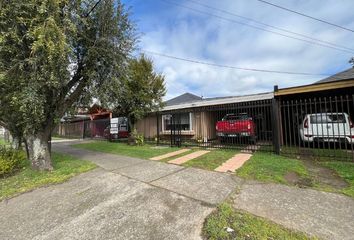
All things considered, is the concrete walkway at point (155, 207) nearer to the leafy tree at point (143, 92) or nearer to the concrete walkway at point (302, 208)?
the concrete walkway at point (302, 208)

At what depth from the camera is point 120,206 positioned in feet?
12.2

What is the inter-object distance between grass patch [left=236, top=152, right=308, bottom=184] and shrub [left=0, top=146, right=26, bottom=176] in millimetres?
7043

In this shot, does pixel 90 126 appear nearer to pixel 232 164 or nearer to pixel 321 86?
pixel 232 164

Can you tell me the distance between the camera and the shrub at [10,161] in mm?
6407

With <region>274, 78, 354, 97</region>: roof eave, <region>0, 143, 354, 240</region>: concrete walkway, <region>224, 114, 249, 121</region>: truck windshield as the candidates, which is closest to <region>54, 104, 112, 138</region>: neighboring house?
<region>224, 114, 249, 121</region>: truck windshield

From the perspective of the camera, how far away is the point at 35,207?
3971 mm

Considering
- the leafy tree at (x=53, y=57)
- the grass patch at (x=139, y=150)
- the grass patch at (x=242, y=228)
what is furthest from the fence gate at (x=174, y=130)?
the grass patch at (x=242, y=228)

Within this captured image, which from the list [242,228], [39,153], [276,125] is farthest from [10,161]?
[276,125]

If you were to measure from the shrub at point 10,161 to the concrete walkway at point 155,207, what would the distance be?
267 centimetres

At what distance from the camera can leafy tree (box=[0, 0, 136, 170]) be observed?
5.30 m

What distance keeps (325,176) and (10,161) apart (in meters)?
9.28

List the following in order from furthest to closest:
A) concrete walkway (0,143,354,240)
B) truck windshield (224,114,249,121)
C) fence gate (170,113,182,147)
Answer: fence gate (170,113,182,147) → truck windshield (224,114,249,121) → concrete walkway (0,143,354,240)

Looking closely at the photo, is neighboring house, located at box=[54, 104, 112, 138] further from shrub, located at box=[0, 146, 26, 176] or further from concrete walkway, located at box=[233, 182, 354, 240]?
concrete walkway, located at box=[233, 182, 354, 240]

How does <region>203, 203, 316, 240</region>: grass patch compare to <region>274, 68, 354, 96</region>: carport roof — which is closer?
<region>203, 203, 316, 240</region>: grass patch
